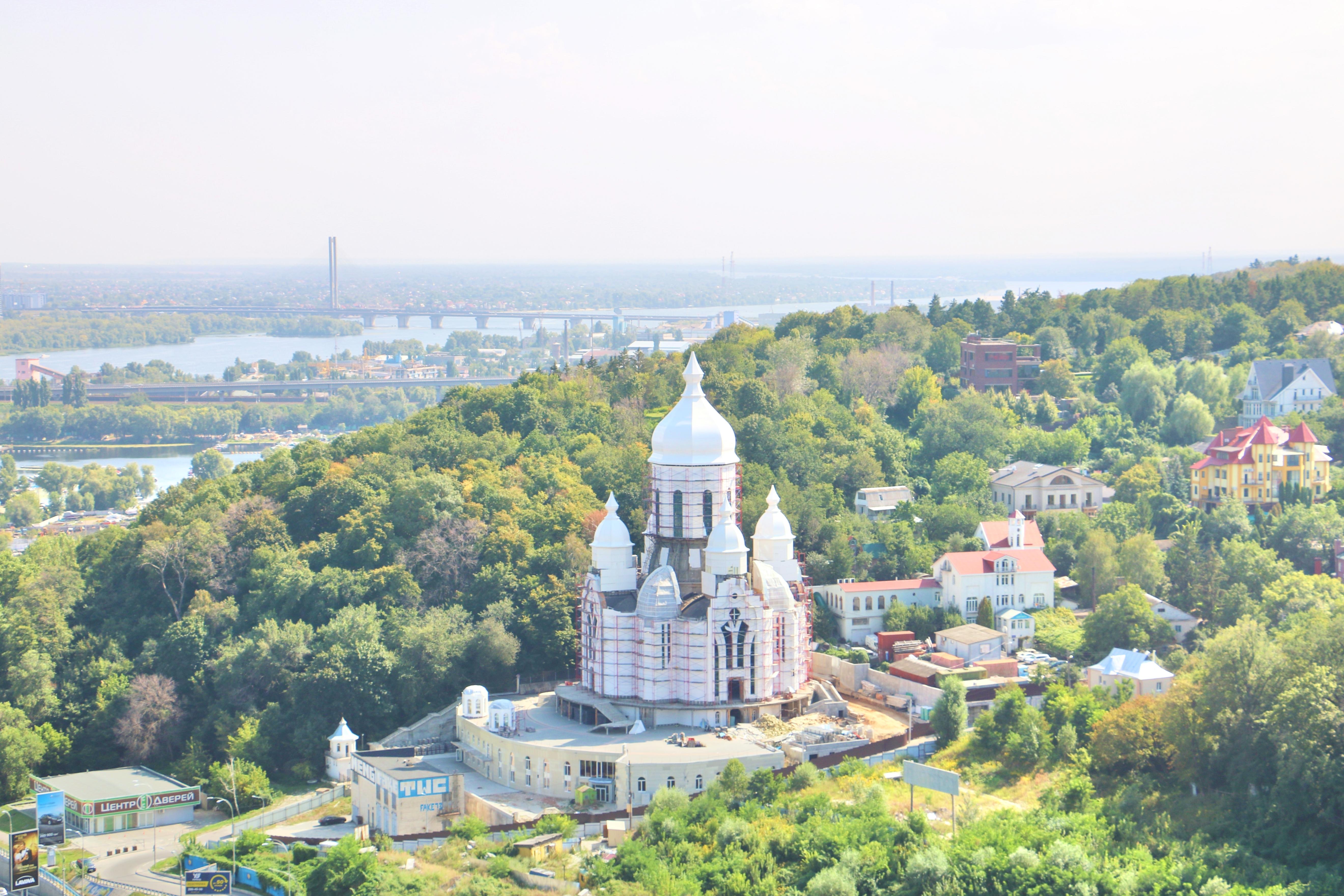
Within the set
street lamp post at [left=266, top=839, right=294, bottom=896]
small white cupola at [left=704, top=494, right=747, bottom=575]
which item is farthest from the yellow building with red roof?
street lamp post at [left=266, top=839, right=294, bottom=896]

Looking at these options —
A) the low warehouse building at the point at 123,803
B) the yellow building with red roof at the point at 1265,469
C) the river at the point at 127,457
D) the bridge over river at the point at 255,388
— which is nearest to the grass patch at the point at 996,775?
the low warehouse building at the point at 123,803

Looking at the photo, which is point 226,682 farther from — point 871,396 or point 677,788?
point 871,396

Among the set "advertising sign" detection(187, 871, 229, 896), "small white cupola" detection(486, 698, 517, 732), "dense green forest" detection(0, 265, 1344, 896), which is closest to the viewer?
"dense green forest" detection(0, 265, 1344, 896)

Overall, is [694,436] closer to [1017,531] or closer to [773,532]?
[773,532]

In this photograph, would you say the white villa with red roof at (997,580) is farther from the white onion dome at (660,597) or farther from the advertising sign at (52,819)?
the advertising sign at (52,819)

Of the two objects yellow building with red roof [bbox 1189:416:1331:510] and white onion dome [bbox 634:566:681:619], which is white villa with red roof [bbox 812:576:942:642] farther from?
yellow building with red roof [bbox 1189:416:1331:510]

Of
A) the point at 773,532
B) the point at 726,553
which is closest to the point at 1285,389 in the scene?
the point at 773,532
